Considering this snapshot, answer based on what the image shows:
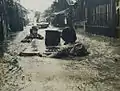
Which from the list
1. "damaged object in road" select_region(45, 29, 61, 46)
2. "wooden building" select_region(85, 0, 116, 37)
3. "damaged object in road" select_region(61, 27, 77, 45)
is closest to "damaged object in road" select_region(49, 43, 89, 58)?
"damaged object in road" select_region(61, 27, 77, 45)

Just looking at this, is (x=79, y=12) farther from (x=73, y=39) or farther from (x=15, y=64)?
(x=15, y=64)

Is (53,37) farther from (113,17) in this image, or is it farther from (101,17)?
(101,17)

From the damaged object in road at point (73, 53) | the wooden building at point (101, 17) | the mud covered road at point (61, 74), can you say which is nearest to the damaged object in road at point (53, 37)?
the damaged object in road at point (73, 53)

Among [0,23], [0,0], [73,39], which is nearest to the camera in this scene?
[73,39]

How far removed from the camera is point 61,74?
9.83 metres

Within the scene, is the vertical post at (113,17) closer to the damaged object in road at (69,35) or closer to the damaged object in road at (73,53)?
the damaged object in road at (69,35)

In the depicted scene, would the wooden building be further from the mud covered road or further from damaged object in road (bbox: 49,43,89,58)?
the mud covered road

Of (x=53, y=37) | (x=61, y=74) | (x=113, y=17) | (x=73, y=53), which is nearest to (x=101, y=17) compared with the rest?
(x=113, y=17)

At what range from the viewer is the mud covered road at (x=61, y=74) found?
796 cm

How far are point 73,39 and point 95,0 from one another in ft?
44.0

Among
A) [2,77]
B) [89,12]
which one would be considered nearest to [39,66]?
[2,77]

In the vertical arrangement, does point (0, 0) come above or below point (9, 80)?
above

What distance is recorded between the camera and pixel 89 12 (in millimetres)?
34781

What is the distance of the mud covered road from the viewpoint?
796 centimetres
